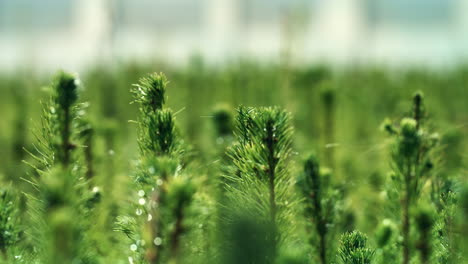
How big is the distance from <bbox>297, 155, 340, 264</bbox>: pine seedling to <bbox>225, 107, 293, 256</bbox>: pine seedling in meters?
Result: 0.05

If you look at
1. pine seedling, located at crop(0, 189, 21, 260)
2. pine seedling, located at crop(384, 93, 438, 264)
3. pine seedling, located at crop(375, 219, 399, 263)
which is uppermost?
pine seedling, located at crop(384, 93, 438, 264)

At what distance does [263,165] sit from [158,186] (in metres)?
0.08

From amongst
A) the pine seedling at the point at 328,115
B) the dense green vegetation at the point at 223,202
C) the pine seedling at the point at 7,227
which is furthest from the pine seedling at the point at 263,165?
the pine seedling at the point at 328,115

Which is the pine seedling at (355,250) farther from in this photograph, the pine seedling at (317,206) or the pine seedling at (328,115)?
the pine seedling at (328,115)

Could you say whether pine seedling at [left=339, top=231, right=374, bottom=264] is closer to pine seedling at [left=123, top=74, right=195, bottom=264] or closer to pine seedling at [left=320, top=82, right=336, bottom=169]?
pine seedling at [left=123, top=74, right=195, bottom=264]

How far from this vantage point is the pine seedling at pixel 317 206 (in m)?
0.40

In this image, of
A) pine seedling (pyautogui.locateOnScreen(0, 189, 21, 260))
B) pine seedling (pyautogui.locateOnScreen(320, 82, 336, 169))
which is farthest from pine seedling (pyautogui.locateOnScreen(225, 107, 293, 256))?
pine seedling (pyautogui.locateOnScreen(320, 82, 336, 169))

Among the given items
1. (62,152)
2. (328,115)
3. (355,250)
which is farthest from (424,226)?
(328,115)

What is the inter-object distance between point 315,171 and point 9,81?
1630 mm

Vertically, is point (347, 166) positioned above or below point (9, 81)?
below

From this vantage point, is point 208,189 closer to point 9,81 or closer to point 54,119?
point 54,119

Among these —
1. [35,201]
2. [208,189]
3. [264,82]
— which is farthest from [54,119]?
[264,82]

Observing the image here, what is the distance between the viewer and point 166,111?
1.09 ft

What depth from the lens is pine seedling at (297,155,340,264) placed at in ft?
1.30
